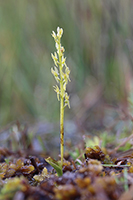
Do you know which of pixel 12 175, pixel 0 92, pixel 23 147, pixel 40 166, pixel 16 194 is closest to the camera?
pixel 16 194

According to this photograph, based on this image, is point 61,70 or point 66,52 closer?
point 61,70

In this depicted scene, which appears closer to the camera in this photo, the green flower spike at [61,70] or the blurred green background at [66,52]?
the green flower spike at [61,70]

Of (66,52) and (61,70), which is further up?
(66,52)

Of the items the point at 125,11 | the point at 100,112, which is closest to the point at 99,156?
the point at 100,112

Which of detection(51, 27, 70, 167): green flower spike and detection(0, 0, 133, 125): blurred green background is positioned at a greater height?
detection(0, 0, 133, 125): blurred green background

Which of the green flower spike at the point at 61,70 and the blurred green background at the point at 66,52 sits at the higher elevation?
the blurred green background at the point at 66,52

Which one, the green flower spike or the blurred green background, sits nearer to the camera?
the green flower spike

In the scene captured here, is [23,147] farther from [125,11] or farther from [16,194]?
[125,11]

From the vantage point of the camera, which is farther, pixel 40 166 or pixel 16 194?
pixel 40 166
